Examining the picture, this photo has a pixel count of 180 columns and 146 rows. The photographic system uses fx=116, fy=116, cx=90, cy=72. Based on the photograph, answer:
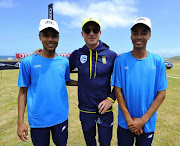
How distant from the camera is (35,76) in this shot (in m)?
1.78

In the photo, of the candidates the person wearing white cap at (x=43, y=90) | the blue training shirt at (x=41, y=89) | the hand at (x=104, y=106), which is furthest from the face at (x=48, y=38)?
the hand at (x=104, y=106)

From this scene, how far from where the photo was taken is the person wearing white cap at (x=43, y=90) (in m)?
1.78

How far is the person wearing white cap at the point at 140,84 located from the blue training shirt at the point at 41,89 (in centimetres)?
99

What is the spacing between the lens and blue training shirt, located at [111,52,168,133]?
5.47 feet

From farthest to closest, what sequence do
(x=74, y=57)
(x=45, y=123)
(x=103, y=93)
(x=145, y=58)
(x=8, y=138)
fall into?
(x=8, y=138)
(x=74, y=57)
(x=103, y=93)
(x=45, y=123)
(x=145, y=58)

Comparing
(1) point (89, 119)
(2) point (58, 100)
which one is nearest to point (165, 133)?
(1) point (89, 119)

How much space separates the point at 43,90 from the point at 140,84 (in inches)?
57.3

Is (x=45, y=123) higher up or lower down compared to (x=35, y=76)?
lower down

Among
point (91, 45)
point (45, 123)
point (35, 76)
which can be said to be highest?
point (91, 45)

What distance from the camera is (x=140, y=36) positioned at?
5.49 ft

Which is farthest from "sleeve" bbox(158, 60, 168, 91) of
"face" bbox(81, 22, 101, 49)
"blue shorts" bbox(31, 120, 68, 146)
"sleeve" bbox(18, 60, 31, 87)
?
"sleeve" bbox(18, 60, 31, 87)

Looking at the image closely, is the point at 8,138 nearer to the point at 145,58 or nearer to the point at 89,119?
the point at 89,119

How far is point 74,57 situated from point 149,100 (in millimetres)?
1486

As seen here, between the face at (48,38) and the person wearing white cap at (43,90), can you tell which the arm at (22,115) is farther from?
the face at (48,38)
